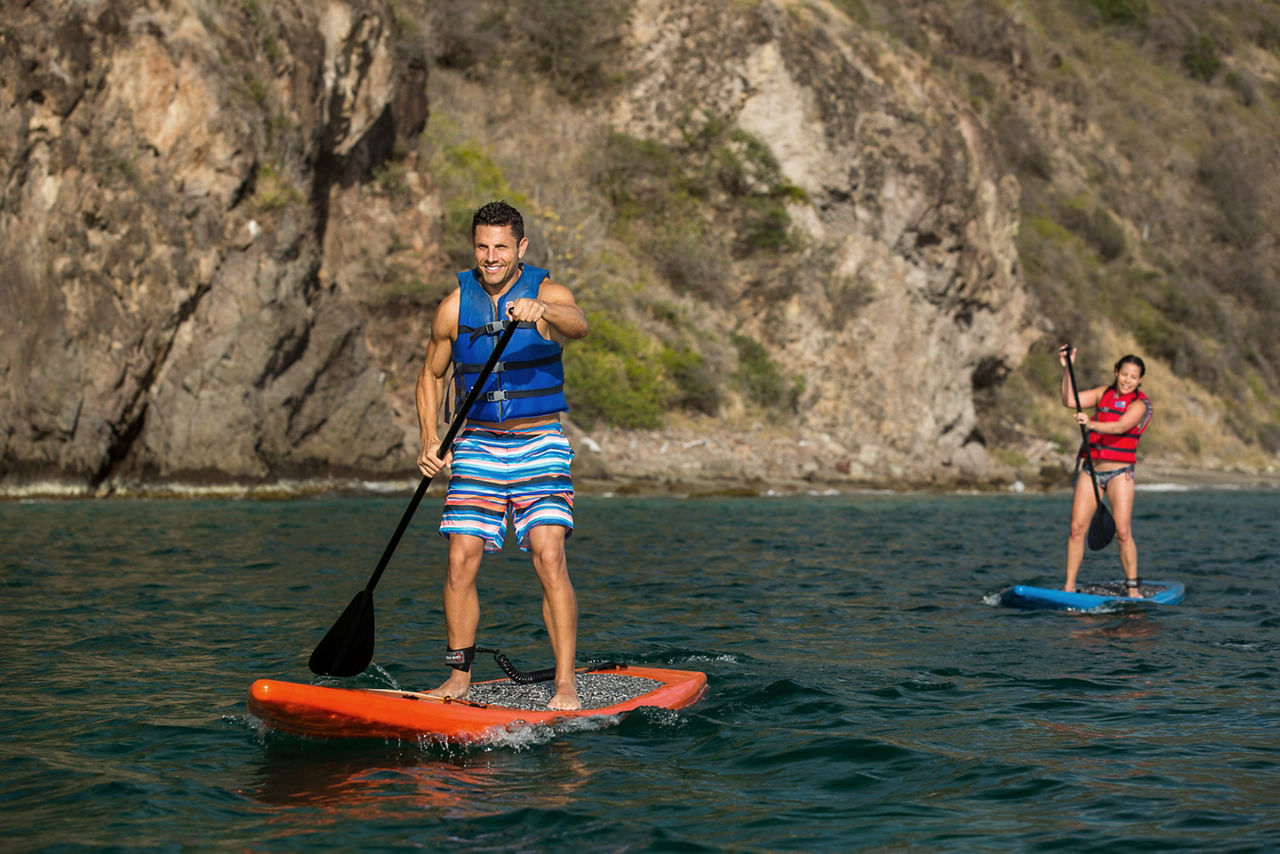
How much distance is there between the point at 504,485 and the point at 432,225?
73.7 ft

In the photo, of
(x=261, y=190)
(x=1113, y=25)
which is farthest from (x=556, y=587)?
(x=1113, y=25)

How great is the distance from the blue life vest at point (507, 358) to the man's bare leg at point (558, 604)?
0.55 m

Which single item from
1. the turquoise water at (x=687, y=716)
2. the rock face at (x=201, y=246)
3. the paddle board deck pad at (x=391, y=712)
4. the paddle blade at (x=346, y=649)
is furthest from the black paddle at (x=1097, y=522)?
the rock face at (x=201, y=246)

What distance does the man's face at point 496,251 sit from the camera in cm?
546

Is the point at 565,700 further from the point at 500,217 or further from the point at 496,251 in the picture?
the point at 500,217

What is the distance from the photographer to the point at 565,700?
554 centimetres

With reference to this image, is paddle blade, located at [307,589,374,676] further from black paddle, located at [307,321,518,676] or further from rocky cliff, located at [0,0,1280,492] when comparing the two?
rocky cliff, located at [0,0,1280,492]

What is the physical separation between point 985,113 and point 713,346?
16.1m

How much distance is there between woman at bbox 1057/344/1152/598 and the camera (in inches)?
382

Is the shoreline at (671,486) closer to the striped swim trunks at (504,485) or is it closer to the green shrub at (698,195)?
the green shrub at (698,195)

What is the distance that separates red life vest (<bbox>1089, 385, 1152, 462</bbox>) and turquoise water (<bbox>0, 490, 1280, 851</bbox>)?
130cm

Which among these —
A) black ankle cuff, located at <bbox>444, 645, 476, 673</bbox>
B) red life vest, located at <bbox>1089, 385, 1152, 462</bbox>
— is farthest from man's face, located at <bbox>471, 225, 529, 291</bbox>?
red life vest, located at <bbox>1089, 385, 1152, 462</bbox>

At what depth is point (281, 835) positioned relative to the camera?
401cm

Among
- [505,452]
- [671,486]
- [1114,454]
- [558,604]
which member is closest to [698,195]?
[671,486]
